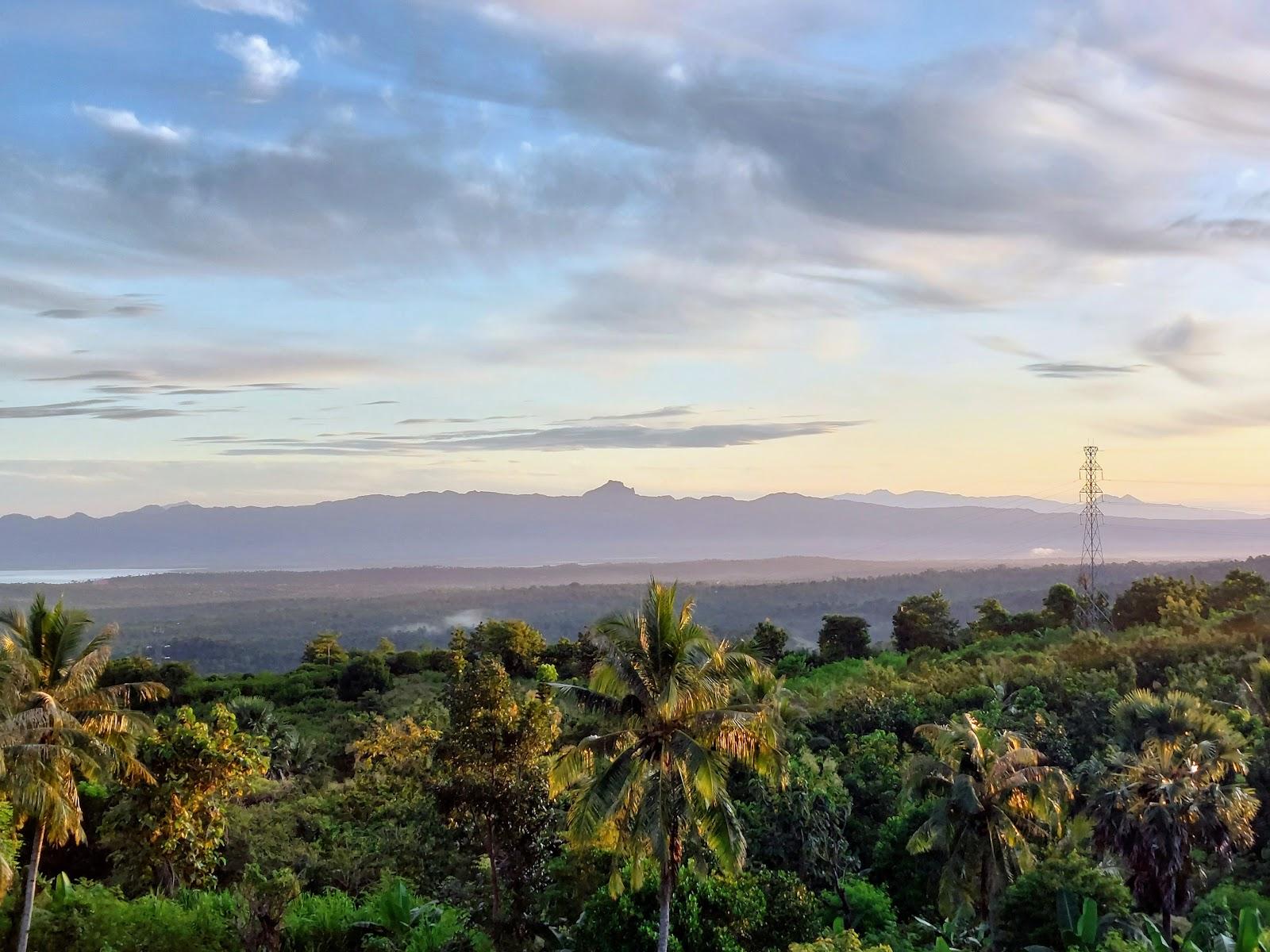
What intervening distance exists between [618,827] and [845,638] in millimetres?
81571

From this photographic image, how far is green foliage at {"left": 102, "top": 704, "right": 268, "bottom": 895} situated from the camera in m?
35.1

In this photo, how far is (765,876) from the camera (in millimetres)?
31125

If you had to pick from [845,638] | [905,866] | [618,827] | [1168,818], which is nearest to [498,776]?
[618,827]

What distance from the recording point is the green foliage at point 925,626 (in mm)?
106000

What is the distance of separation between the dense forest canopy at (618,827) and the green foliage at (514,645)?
1601 inches

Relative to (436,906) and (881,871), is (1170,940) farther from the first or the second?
(436,906)

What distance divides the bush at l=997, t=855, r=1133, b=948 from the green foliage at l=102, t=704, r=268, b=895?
2423 centimetres

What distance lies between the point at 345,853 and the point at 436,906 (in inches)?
290

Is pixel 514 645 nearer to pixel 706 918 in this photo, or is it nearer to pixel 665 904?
pixel 706 918

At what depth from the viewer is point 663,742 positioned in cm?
2636

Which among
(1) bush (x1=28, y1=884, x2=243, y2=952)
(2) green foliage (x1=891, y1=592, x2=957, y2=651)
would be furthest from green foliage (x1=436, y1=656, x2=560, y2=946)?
(2) green foliage (x1=891, y1=592, x2=957, y2=651)

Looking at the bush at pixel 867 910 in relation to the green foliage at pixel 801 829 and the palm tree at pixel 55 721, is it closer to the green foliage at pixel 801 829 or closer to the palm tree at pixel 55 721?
the green foliage at pixel 801 829

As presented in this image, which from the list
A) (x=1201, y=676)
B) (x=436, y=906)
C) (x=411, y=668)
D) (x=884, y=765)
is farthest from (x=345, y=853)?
(x=411, y=668)

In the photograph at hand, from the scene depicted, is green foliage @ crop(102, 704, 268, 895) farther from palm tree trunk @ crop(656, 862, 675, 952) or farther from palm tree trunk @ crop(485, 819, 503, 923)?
palm tree trunk @ crop(656, 862, 675, 952)
